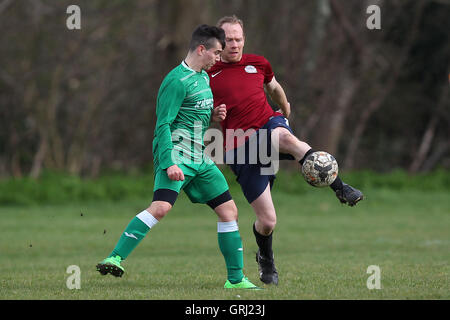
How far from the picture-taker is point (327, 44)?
2723cm

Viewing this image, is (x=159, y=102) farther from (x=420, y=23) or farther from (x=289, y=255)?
(x=420, y=23)

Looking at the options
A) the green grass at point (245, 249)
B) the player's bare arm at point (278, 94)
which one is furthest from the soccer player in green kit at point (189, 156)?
the player's bare arm at point (278, 94)

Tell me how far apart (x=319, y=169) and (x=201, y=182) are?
3.39 ft

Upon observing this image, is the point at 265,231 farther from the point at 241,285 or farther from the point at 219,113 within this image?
the point at 219,113

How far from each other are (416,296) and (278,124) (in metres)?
2.13

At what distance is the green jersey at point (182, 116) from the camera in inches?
263

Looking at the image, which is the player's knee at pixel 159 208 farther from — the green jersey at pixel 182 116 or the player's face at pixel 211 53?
the player's face at pixel 211 53

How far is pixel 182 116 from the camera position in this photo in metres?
6.88

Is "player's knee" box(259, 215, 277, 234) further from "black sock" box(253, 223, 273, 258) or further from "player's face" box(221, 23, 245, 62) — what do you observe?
"player's face" box(221, 23, 245, 62)

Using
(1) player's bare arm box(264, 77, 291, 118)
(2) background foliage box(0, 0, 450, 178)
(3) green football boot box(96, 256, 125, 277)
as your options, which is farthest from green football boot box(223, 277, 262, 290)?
(2) background foliage box(0, 0, 450, 178)

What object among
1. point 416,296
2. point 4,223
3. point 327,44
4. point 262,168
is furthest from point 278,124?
point 327,44

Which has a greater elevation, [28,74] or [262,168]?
[28,74]

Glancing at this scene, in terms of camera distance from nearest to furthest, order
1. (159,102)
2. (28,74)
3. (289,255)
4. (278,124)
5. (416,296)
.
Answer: (416,296), (159,102), (278,124), (289,255), (28,74)

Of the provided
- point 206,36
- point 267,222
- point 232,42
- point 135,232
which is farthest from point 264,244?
point 206,36
